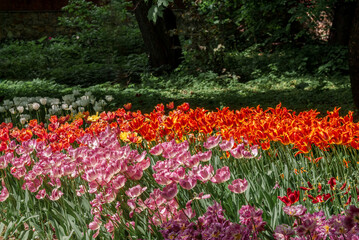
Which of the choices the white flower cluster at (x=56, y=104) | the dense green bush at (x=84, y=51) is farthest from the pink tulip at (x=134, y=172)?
the dense green bush at (x=84, y=51)

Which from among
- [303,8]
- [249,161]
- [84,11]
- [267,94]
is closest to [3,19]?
[84,11]

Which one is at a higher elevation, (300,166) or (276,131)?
(276,131)

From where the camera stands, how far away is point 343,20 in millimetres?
11773

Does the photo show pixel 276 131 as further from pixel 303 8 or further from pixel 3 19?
pixel 3 19

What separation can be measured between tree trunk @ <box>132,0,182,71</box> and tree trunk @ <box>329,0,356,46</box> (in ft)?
13.8

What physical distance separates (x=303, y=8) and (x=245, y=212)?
1025 cm

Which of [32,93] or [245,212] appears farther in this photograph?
[32,93]

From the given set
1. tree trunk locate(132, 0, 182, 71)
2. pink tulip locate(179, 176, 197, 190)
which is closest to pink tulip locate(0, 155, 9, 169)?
pink tulip locate(179, 176, 197, 190)

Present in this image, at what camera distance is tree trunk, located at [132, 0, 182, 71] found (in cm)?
1158

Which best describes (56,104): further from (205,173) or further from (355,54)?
(205,173)

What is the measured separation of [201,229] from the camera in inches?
74.3

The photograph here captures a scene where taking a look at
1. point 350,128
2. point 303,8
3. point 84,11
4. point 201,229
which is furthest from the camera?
Result: point 84,11

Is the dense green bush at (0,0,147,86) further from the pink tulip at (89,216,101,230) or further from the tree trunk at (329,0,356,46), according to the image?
the pink tulip at (89,216,101,230)

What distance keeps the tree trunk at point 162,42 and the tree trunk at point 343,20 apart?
4.22 meters
